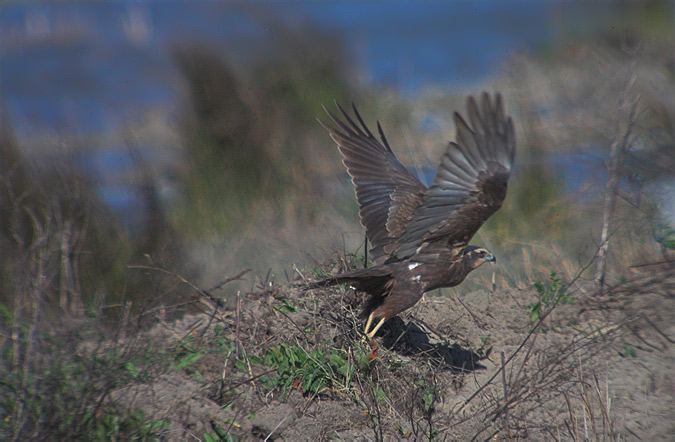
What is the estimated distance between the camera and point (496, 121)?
356 cm

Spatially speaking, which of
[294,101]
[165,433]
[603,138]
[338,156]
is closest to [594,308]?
[603,138]

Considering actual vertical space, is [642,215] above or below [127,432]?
above

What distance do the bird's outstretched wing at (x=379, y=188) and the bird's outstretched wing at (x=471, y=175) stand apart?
436 mm

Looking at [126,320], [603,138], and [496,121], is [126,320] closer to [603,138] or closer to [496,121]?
[496,121]

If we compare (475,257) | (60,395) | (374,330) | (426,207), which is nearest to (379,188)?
(426,207)

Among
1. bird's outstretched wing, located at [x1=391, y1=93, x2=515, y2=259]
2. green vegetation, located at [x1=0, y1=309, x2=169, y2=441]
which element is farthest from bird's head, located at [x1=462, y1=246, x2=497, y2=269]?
green vegetation, located at [x1=0, y1=309, x2=169, y2=441]

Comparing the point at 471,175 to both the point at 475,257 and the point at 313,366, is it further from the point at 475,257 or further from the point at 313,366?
the point at 313,366

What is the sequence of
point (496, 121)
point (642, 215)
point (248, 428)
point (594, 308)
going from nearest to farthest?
point (248, 428) < point (496, 121) < point (594, 308) < point (642, 215)

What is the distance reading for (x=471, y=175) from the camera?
3.78 m

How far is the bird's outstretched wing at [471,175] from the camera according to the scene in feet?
11.7

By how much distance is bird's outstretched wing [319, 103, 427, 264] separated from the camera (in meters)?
4.62

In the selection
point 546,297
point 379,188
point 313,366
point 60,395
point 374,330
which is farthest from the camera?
point 379,188

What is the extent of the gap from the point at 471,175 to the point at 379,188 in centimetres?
125

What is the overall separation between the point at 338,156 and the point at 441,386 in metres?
4.82
